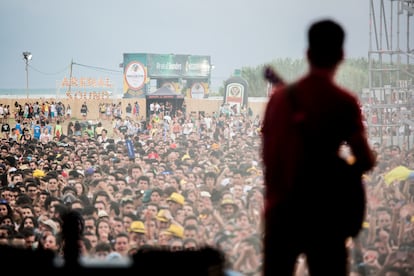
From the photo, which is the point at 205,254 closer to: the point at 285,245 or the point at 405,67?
the point at 285,245

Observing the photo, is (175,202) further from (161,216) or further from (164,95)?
(164,95)

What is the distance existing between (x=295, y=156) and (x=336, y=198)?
0.25 metres

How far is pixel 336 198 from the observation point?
3367 millimetres

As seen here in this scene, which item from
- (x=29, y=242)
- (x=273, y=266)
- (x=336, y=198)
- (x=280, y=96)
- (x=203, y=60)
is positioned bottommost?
(x=29, y=242)

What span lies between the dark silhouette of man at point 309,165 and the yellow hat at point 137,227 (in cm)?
537

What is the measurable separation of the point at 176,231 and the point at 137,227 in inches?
21.3

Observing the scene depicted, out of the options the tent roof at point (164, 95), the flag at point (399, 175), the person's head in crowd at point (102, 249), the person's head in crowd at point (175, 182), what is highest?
the tent roof at point (164, 95)

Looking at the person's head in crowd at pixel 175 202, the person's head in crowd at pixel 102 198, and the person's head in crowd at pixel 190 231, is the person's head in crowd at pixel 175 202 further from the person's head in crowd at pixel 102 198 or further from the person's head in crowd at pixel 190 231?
the person's head in crowd at pixel 190 231

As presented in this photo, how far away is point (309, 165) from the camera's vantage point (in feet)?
11.0

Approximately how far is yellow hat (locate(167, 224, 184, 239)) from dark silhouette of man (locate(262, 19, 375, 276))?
497cm

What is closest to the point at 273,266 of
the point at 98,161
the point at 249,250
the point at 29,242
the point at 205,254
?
the point at 205,254

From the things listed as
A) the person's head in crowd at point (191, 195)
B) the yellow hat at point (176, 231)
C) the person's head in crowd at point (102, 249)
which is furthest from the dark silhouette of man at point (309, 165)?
the person's head in crowd at point (191, 195)

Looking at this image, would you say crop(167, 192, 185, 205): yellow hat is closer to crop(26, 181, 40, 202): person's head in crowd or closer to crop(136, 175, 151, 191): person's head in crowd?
crop(136, 175, 151, 191): person's head in crowd

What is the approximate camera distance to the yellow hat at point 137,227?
8727 millimetres
